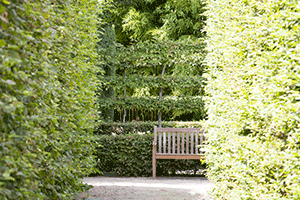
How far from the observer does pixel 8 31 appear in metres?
2.24

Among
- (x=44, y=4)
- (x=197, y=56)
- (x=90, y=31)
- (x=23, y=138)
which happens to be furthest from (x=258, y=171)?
(x=197, y=56)

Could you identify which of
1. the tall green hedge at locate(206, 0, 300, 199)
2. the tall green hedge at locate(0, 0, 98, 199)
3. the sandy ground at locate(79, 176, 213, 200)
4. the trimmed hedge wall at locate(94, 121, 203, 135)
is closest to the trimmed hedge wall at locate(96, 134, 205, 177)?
the sandy ground at locate(79, 176, 213, 200)

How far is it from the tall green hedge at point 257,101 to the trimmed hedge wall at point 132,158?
3.59 metres

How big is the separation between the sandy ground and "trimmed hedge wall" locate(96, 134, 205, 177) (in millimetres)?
312

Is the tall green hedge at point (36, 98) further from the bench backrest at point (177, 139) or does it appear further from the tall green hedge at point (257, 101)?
the bench backrest at point (177, 139)

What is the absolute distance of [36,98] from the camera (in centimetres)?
270

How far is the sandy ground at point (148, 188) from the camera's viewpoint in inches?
237

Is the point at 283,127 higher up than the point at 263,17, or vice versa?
the point at 263,17

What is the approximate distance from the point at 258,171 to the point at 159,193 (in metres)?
3.04

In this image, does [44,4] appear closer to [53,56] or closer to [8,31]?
[53,56]

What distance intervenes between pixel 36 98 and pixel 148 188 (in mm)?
4552

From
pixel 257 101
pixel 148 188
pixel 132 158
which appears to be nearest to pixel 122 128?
pixel 132 158

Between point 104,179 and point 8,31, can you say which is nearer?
point 8,31

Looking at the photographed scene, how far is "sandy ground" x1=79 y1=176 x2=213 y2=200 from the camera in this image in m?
6.03
